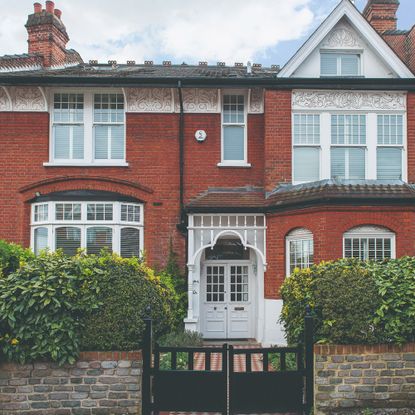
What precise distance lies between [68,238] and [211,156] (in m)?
5.00

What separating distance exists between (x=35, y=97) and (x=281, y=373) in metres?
12.4

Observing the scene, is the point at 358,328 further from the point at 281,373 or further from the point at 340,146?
the point at 340,146

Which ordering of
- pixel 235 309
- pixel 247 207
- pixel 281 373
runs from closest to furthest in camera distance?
pixel 281 373 → pixel 247 207 → pixel 235 309

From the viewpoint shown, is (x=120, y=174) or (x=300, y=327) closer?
(x=300, y=327)

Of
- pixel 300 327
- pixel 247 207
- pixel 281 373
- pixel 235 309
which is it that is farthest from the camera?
pixel 235 309

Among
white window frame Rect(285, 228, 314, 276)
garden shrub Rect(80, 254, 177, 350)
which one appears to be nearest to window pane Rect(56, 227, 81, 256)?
white window frame Rect(285, 228, 314, 276)

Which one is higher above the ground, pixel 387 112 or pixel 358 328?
pixel 387 112

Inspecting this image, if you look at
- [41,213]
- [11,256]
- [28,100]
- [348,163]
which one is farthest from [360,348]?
[28,100]

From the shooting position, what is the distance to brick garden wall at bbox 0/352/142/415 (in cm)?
816

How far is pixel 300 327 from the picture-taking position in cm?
887

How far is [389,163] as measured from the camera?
1645cm

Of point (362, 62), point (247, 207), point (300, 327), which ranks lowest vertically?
point (300, 327)

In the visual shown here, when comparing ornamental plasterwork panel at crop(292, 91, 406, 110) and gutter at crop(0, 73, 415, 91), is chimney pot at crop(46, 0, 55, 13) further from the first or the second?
ornamental plasterwork panel at crop(292, 91, 406, 110)

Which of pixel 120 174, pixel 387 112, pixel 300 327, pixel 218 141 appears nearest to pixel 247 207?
pixel 218 141
